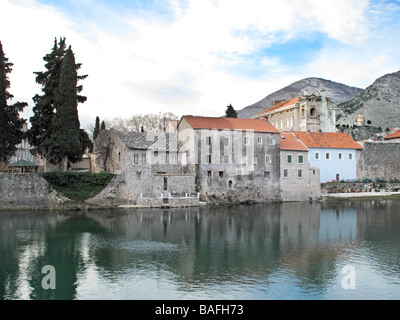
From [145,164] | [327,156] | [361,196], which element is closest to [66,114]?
[145,164]

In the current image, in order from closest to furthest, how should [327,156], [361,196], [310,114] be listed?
[361,196], [327,156], [310,114]

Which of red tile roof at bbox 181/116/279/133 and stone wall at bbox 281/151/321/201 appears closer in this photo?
red tile roof at bbox 181/116/279/133

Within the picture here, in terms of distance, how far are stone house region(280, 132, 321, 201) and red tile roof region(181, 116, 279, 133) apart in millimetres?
3507

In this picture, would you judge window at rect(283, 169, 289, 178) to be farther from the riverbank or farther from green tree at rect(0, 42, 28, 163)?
green tree at rect(0, 42, 28, 163)

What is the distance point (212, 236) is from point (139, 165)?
55.5 feet

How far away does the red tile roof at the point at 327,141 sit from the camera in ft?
172

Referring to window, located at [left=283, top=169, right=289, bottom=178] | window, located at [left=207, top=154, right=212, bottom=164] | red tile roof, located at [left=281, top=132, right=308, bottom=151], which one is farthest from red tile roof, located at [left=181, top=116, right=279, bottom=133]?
window, located at [left=283, top=169, right=289, bottom=178]

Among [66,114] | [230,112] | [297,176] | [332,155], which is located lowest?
[297,176]

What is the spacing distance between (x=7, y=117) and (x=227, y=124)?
75.4ft

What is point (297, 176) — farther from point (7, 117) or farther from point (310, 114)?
point (7, 117)

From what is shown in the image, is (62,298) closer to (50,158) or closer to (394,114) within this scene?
(50,158)

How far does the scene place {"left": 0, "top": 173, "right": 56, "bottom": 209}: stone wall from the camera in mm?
36888

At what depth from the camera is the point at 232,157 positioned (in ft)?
148

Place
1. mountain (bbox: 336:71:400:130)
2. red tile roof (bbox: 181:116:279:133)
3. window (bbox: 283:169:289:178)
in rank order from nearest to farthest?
1. red tile roof (bbox: 181:116:279:133)
2. window (bbox: 283:169:289:178)
3. mountain (bbox: 336:71:400:130)
